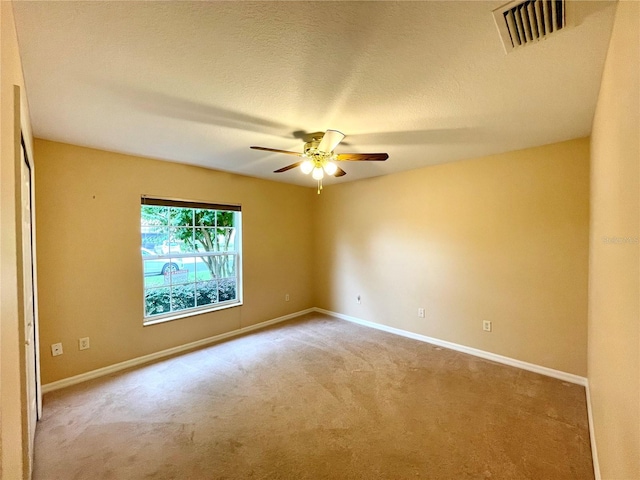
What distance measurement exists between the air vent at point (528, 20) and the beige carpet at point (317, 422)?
95.3 inches

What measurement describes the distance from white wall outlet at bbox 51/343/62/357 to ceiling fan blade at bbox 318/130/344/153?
3.15m

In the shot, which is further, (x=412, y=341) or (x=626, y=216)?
(x=412, y=341)

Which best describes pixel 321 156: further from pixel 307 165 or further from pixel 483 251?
pixel 483 251

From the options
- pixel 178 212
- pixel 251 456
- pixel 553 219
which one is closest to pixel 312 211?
pixel 178 212

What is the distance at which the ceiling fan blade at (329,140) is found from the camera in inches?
82.2

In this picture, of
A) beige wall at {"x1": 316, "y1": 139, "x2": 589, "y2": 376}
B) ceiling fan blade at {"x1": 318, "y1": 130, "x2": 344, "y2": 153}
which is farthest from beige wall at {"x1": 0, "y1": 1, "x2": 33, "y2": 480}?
beige wall at {"x1": 316, "y1": 139, "x2": 589, "y2": 376}

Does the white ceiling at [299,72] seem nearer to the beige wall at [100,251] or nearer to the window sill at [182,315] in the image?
the beige wall at [100,251]

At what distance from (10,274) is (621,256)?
2.50m

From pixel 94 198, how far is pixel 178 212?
0.90 metres

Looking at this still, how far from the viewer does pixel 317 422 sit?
2184 mm

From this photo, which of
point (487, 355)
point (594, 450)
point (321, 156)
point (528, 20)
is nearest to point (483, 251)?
point (487, 355)

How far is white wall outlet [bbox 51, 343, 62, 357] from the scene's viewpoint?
267cm

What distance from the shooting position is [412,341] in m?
3.79

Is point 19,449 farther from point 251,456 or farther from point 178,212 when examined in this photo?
point 178,212
